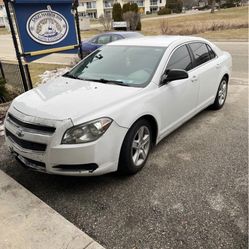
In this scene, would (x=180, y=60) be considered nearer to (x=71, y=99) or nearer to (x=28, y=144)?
(x=71, y=99)

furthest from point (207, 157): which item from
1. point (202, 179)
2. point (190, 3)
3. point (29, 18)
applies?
point (190, 3)

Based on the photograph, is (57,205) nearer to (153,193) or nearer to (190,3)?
(153,193)

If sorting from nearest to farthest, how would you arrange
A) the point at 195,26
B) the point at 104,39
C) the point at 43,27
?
1. the point at 43,27
2. the point at 104,39
3. the point at 195,26

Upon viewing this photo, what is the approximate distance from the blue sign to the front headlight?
3.57 m

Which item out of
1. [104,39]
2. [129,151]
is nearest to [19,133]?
[129,151]

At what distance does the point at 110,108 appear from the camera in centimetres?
302

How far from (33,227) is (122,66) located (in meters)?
2.33

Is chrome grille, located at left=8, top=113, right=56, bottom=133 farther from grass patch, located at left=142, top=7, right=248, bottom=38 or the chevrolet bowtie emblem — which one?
grass patch, located at left=142, top=7, right=248, bottom=38

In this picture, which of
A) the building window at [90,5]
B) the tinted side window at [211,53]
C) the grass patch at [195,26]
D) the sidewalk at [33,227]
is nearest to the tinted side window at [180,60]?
the tinted side window at [211,53]

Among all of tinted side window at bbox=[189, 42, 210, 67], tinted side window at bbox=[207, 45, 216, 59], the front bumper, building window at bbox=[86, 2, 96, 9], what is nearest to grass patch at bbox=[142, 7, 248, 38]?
tinted side window at bbox=[207, 45, 216, 59]

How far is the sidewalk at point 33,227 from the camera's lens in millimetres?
2416

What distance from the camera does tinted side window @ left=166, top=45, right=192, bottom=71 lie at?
395 cm

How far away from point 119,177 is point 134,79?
1.27m

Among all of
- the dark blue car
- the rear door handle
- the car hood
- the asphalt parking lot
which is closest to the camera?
the asphalt parking lot
